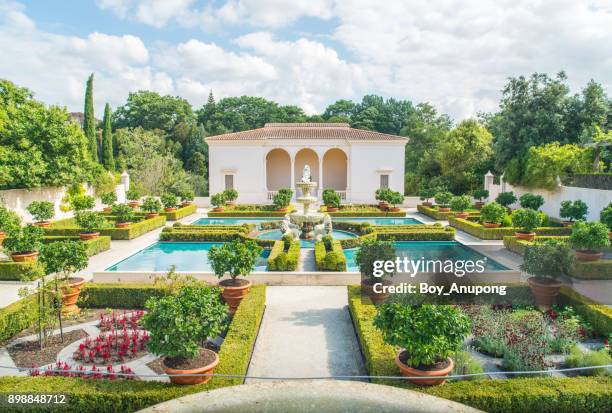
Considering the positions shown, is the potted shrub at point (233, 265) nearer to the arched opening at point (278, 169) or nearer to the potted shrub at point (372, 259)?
the potted shrub at point (372, 259)

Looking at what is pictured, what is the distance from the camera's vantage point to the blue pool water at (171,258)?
1454cm

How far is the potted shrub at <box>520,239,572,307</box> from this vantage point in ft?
31.3

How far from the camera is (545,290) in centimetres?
954

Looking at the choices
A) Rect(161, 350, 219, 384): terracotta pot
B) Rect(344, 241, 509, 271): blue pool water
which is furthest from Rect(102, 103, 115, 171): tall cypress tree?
Rect(161, 350, 219, 384): terracotta pot

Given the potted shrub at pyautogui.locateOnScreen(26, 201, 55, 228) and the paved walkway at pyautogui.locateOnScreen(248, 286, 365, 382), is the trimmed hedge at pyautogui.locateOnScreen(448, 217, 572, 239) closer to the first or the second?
the paved walkway at pyautogui.locateOnScreen(248, 286, 365, 382)

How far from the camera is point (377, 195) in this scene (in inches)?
1144

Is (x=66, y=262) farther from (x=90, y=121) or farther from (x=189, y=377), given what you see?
(x=90, y=121)

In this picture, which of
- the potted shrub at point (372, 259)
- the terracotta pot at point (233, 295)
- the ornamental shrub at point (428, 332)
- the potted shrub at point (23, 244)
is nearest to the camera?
the ornamental shrub at point (428, 332)

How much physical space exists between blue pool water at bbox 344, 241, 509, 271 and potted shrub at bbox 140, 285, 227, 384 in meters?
8.36

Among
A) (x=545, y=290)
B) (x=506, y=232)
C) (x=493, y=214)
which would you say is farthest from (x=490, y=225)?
(x=545, y=290)

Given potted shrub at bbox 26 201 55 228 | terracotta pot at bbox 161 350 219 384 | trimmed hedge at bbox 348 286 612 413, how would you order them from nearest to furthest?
trimmed hedge at bbox 348 286 612 413, terracotta pot at bbox 161 350 219 384, potted shrub at bbox 26 201 55 228

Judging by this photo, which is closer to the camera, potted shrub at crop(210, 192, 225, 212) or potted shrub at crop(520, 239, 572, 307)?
potted shrub at crop(520, 239, 572, 307)

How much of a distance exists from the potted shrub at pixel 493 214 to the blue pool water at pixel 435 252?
212 cm

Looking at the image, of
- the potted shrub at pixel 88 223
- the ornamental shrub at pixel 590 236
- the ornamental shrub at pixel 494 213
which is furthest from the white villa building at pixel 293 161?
the ornamental shrub at pixel 590 236
